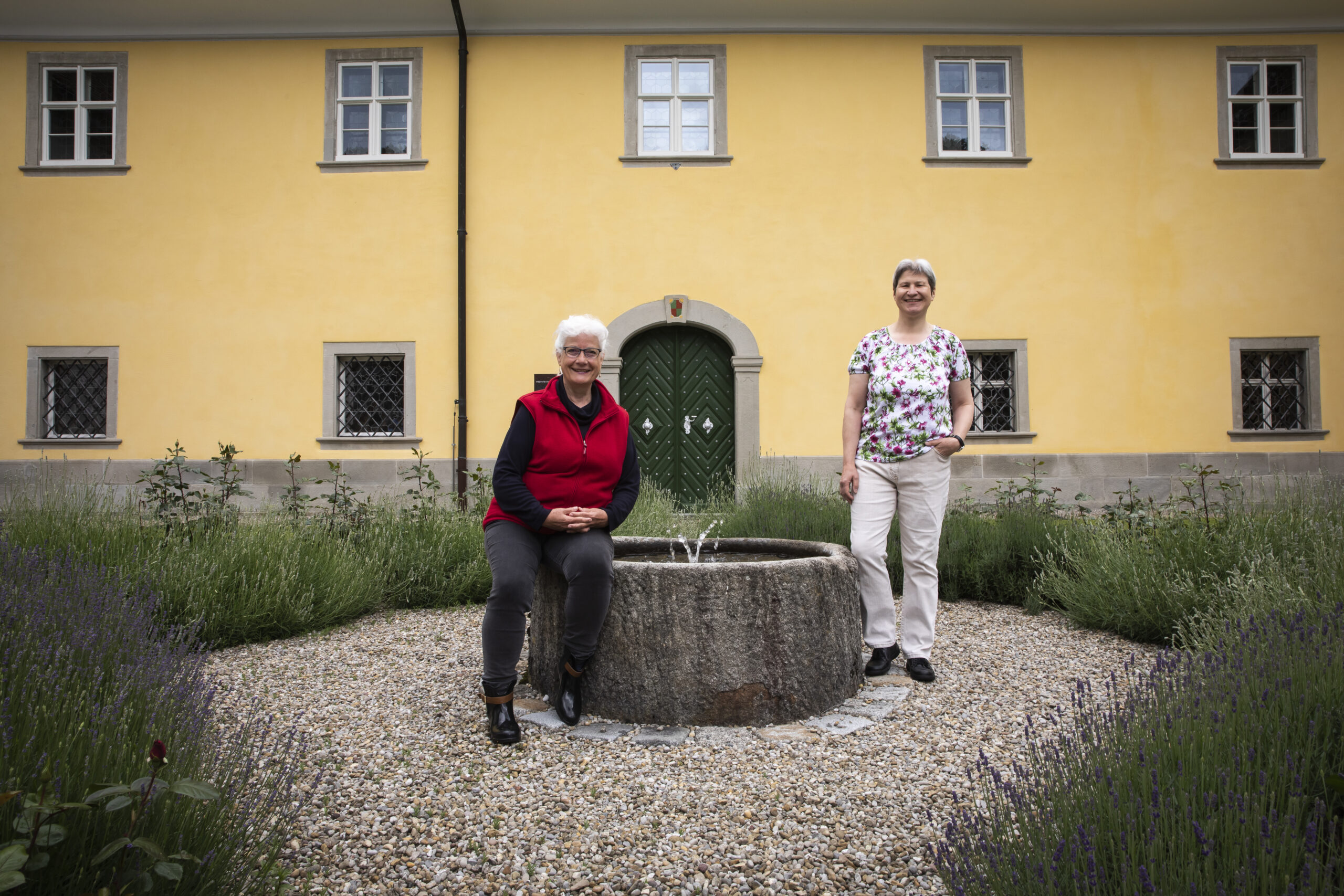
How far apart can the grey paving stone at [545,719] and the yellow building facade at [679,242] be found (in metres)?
6.56

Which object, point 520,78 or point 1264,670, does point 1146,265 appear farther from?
point 1264,670

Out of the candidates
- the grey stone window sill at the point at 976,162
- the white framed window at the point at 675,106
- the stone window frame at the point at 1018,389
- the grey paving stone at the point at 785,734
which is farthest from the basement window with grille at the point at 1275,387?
the grey paving stone at the point at 785,734

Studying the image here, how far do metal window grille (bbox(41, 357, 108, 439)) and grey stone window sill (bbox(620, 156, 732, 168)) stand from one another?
6.83m

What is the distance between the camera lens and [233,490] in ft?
21.5

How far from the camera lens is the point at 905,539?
12.2ft

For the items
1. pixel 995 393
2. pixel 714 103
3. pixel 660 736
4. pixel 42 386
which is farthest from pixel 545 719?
pixel 42 386

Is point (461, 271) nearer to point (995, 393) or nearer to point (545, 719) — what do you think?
point (995, 393)

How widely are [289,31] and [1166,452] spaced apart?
11.7 m

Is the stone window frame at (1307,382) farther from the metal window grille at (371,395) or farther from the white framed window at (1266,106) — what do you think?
the metal window grille at (371,395)

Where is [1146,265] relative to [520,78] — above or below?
below

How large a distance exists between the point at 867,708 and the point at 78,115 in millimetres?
11637

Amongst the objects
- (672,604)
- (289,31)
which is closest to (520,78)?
(289,31)

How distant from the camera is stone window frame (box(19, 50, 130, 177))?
9781mm

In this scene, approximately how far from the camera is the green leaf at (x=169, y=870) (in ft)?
4.33
